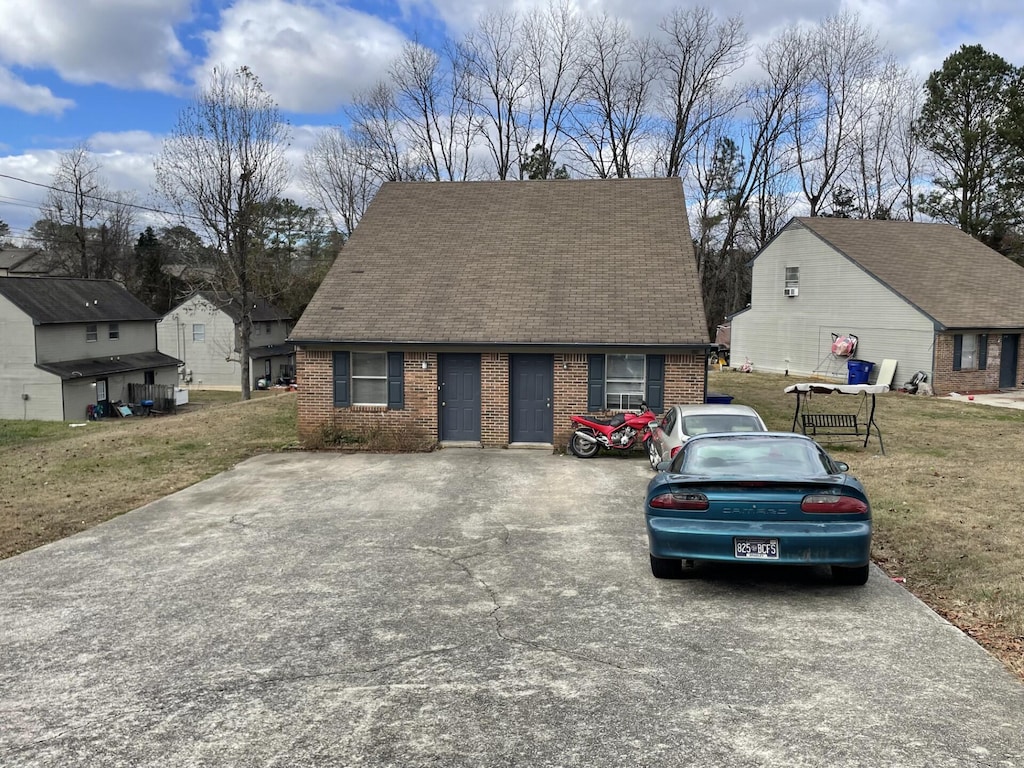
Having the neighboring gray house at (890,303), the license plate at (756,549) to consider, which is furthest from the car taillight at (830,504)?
the neighboring gray house at (890,303)

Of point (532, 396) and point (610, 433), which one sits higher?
point (532, 396)

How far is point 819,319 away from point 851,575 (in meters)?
27.6

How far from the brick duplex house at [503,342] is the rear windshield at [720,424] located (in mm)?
3886

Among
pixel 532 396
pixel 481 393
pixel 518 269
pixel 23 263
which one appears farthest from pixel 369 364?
pixel 23 263

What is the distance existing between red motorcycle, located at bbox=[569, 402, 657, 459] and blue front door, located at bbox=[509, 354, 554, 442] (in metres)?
1.20

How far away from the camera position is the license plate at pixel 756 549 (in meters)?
6.67

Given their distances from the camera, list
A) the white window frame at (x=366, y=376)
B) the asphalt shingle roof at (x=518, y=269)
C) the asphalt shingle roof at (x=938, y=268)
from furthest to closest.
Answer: the asphalt shingle roof at (x=938, y=268) < the white window frame at (x=366, y=376) < the asphalt shingle roof at (x=518, y=269)

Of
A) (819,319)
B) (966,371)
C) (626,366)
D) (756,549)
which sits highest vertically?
(819,319)

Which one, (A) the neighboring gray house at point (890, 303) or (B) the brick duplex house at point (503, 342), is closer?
(B) the brick duplex house at point (503, 342)

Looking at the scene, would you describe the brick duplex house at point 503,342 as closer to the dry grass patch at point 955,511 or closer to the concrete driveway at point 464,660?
the dry grass patch at point 955,511

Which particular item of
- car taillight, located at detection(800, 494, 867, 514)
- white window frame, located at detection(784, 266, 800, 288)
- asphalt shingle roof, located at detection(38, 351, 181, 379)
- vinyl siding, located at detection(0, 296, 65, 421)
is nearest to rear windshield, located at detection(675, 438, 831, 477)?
car taillight, located at detection(800, 494, 867, 514)

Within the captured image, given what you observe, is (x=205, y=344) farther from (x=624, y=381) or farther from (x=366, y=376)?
(x=624, y=381)

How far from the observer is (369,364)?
17.1 meters

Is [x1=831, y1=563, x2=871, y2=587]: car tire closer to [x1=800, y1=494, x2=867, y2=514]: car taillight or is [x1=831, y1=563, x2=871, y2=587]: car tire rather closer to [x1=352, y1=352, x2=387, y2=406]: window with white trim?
[x1=800, y1=494, x2=867, y2=514]: car taillight
